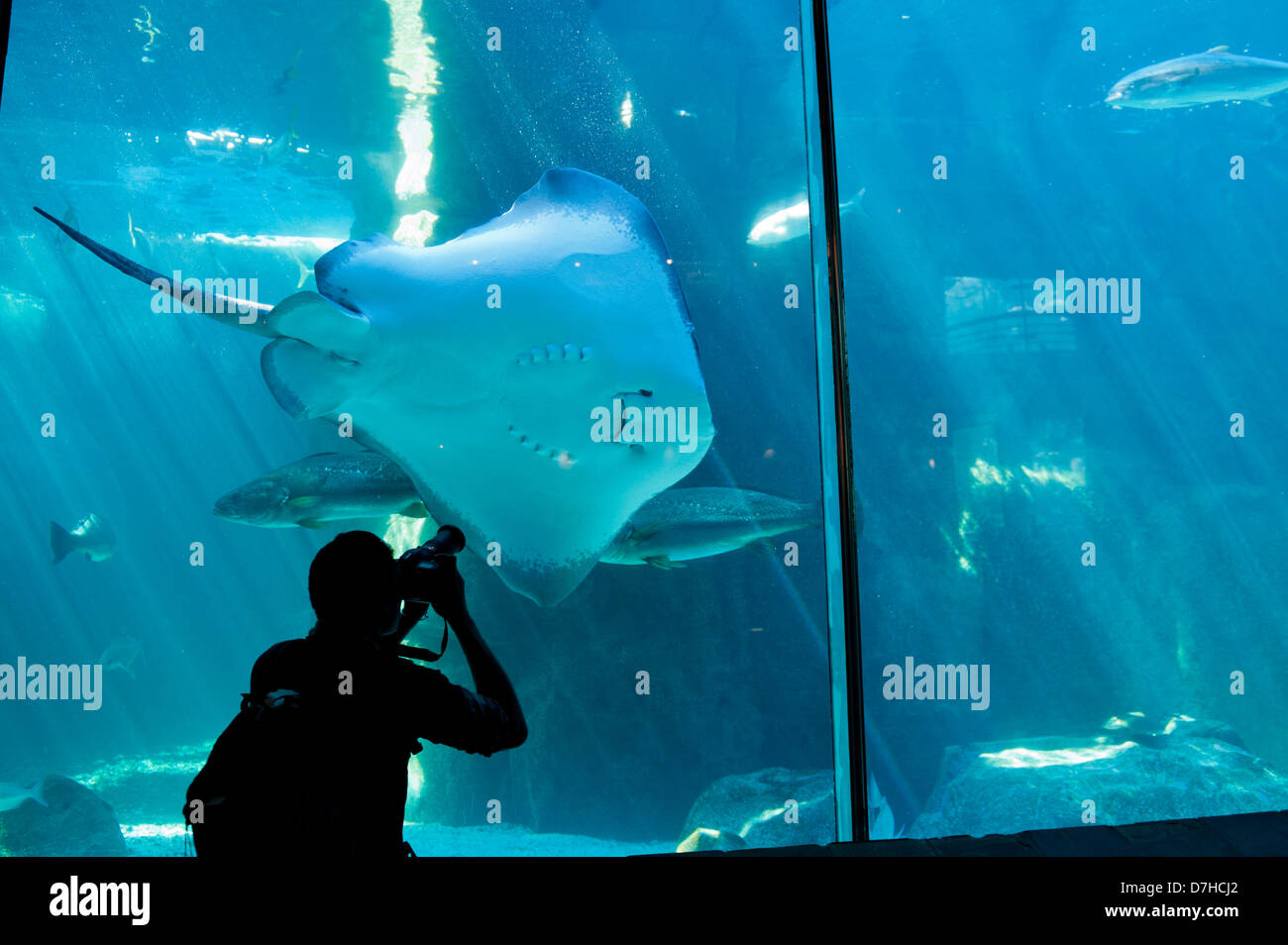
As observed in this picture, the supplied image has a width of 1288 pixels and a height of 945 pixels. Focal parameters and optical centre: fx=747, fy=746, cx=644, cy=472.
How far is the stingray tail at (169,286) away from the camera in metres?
1.64

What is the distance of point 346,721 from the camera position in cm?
88

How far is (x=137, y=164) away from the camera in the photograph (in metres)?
10.8

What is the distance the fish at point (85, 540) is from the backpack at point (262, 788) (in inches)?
303

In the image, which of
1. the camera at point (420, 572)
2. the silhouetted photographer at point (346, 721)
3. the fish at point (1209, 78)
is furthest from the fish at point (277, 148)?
the silhouetted photographer at point (346, 721)

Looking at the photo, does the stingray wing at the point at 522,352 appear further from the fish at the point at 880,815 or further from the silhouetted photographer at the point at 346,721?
the fish at the point at 880,815

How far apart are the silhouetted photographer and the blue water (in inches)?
42.7

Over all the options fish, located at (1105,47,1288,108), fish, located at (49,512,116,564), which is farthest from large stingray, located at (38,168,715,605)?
fish, located at (49,512,116,564)

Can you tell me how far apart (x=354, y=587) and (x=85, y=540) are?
776 cm

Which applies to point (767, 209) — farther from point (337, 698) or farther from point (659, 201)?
point (337, 698)

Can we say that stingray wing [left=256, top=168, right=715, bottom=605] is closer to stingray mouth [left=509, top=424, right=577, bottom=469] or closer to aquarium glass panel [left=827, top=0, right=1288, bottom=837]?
stingray mouth [left=509, top=424, right=577, bottom=469]

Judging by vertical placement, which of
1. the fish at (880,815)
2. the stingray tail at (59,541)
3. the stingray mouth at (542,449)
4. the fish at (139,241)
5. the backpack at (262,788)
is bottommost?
the fish at (880,815)

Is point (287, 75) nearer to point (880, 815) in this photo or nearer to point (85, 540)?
point (85, 540)

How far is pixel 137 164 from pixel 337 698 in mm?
12929

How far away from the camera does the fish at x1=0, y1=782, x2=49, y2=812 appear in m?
5.15
